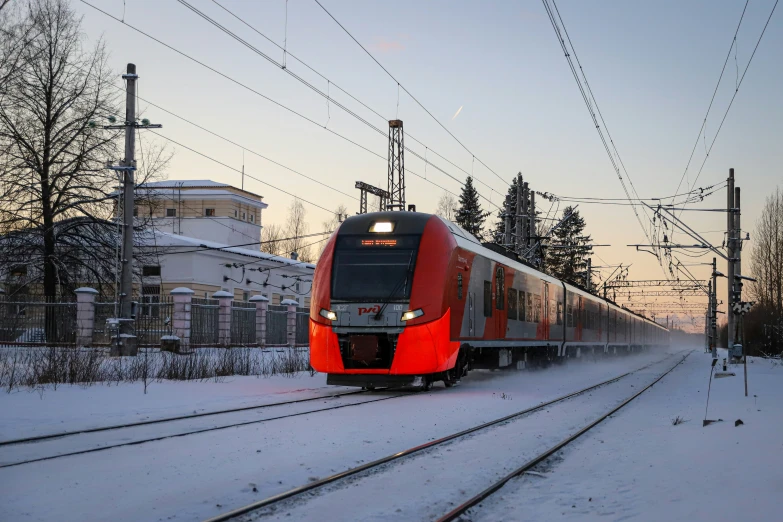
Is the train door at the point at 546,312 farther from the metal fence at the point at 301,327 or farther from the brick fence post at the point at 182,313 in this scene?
the metal fence at the point at 301,327

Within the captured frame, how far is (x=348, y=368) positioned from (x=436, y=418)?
3.93 metres

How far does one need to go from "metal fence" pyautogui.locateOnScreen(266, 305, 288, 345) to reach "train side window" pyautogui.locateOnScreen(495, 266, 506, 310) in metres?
18.2

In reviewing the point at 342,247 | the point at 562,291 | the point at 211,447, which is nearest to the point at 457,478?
the point at 211,447

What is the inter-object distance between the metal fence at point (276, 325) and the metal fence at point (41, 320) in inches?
403

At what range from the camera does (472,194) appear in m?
76.6

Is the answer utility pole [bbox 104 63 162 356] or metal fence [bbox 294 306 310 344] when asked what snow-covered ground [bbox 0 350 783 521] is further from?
metal fence [bbox 294 306 310 344]

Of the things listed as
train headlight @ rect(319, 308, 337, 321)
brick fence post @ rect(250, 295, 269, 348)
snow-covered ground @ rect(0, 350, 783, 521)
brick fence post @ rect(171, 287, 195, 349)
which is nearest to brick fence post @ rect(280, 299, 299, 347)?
brick fence post @ rect(250, 295, 269, 348)

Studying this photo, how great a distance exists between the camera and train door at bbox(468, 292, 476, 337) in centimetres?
1745

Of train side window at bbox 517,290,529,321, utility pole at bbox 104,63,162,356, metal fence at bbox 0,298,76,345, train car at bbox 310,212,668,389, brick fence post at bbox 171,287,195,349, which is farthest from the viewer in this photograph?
brick fence post at bbox 171,287,195,349

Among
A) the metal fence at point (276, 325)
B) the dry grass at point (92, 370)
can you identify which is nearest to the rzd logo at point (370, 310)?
the dry grass at point (92, 370)

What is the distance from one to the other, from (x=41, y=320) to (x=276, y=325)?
1189cm

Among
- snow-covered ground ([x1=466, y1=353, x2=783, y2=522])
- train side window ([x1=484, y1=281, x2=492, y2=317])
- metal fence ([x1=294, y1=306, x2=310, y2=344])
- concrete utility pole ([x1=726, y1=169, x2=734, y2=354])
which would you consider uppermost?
concrete utility pole ([x1=726, y1=169, x2=734, y2=354])

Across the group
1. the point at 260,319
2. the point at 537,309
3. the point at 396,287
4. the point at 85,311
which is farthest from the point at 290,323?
the point at 396,287

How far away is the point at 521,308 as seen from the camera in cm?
2284
